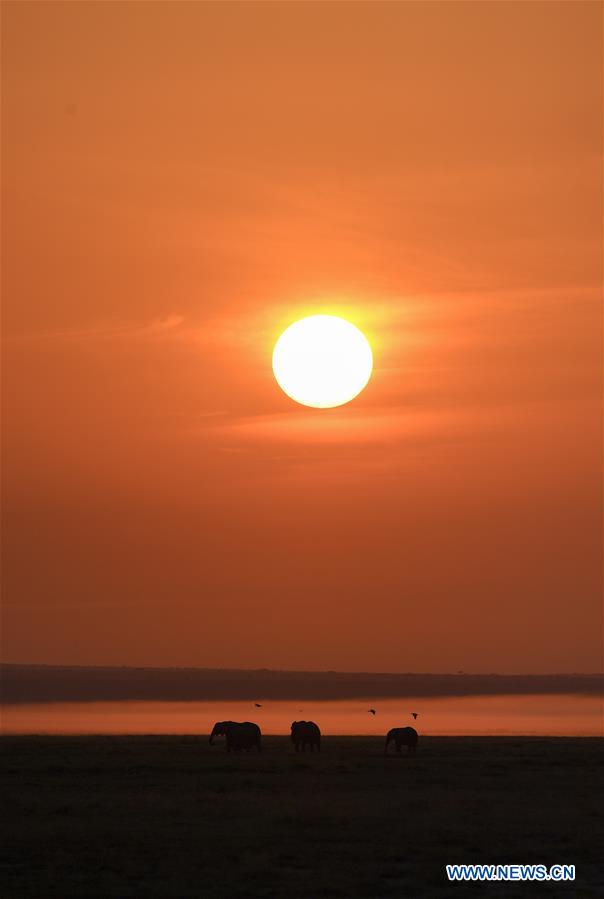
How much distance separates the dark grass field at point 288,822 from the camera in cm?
2502

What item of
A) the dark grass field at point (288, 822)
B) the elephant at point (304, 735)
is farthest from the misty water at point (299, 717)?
the dark grass field at point (288, 822)

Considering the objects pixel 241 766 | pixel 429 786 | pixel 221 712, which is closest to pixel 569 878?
pixel 429 786

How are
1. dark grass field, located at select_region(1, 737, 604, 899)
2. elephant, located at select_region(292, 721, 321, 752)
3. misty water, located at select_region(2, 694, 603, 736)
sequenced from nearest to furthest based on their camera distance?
1. dark grass field, located at select_region(1, 737, 604, 899)
2. elephant, located at select_region(292, 721, 321, 752)
3. misty water, located at select_region(2, 694, 603, 736)

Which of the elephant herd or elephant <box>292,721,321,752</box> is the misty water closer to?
the elephant herd

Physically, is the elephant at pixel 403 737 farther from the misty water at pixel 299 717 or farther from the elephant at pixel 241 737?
the misty water at pixel 299 717

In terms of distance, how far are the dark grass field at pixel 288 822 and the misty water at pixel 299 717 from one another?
23.6 metres

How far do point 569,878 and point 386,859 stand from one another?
3678mm

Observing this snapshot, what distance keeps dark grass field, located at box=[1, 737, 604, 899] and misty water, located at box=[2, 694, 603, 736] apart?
2357cm

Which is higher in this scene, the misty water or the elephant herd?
the misty water

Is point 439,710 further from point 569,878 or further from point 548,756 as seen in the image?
point 569,878

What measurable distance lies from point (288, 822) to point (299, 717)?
61446mm

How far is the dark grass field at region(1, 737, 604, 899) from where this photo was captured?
25.0 m

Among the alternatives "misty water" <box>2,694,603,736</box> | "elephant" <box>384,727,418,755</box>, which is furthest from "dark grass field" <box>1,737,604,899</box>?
"misty water" <box>2,694,603,736</box>

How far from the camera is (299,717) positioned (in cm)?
9250
